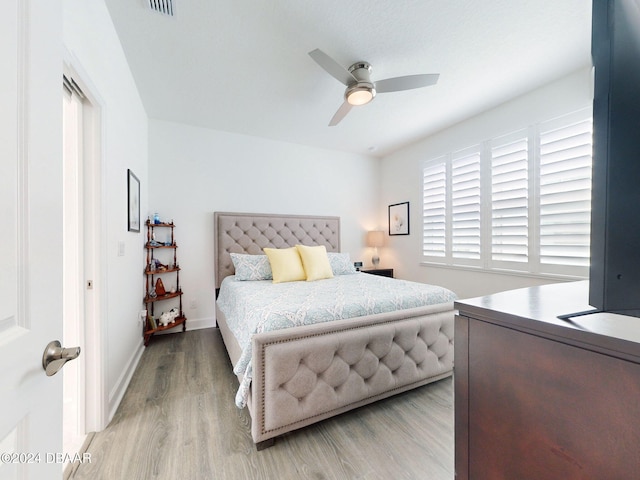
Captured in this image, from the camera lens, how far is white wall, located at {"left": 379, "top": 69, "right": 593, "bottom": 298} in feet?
7.90

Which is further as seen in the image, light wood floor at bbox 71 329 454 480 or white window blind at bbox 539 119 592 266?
white window blind at bbox 539 119 592 266

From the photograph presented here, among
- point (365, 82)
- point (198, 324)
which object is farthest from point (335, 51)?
point (198, 324)

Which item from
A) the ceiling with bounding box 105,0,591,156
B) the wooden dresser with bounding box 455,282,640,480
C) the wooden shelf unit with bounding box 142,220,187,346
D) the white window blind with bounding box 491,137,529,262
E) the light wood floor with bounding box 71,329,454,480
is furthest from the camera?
the wooden shelf unit with bounding box 142,220,187,346

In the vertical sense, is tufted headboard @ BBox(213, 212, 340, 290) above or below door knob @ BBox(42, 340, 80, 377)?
above

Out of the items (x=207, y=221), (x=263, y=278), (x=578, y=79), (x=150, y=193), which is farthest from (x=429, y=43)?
(x=150, y=193)

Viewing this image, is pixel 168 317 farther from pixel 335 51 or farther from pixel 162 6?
pixel 335 51

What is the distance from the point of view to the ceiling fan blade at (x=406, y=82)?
2.06 metres

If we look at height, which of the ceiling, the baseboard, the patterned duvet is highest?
the ceiling

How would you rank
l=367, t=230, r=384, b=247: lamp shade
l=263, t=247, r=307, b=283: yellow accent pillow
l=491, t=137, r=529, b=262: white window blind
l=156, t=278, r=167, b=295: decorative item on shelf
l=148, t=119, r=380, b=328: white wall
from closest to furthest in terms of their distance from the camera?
1. l=491, t=137, r=529, b=262: white window blind
2. l=263, t=247, r=307, b=283: yellow accent pillow
3. l=156, t=278, r=167, b=295: decorative item on shelf
4. l=148, t=119, r=380, b=328: white wall
5. l=367, t=230, r=384, b=247: lamp shade

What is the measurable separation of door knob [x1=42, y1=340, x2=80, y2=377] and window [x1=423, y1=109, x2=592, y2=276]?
3248 millimetres

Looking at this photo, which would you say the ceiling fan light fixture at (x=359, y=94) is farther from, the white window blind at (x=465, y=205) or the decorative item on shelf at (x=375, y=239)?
the decorative item on shelf at (x=375, y=239)

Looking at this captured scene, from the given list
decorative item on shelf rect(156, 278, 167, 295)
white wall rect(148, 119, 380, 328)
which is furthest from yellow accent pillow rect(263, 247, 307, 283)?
decorative item on shelf rect(156, 278, 167, 295)

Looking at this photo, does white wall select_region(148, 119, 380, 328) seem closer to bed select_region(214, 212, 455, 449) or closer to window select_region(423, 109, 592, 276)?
bed select_region(214, 212, 455, 449)

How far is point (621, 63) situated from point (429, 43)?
6.42 feet
